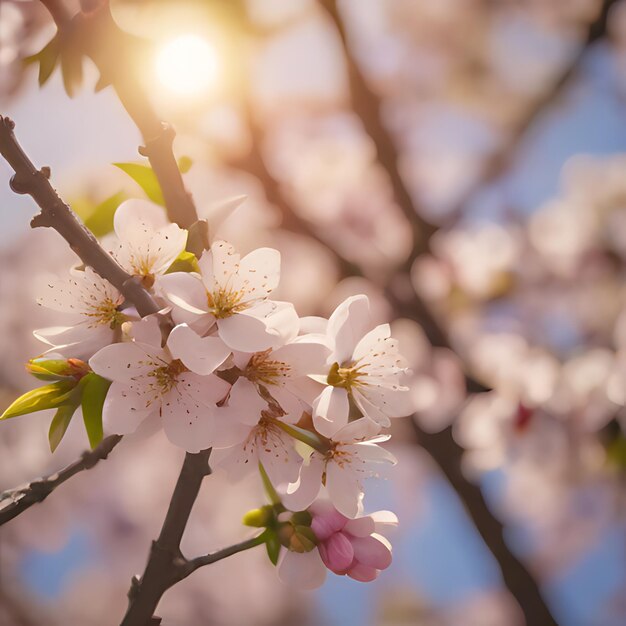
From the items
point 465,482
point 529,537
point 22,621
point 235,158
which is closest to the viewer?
point 465,482

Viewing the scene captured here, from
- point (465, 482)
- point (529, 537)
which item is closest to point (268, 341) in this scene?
point (465, 482)

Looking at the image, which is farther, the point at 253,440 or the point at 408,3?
the point at 408,3

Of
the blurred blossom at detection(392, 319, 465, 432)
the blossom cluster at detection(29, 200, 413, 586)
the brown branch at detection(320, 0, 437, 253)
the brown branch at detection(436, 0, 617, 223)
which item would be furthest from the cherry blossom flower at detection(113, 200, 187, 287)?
the blurred blossom at detection(392, 319, 465, 432)

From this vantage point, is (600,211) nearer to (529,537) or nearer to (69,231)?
(529,537)

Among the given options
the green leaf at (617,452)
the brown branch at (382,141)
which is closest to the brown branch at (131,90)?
the green leaf at (617,452)

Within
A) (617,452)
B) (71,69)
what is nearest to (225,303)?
(71,69)

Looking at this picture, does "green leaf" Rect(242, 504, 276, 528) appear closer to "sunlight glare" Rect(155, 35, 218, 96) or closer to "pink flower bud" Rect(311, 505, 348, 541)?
"pink flower bud" Rect(311, 505, 348, 541)

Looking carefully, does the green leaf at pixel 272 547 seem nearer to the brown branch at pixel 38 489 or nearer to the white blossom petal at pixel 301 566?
the white blossom petal at pixel 301 566

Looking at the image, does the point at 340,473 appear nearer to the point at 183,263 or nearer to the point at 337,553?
the point at 337,553
